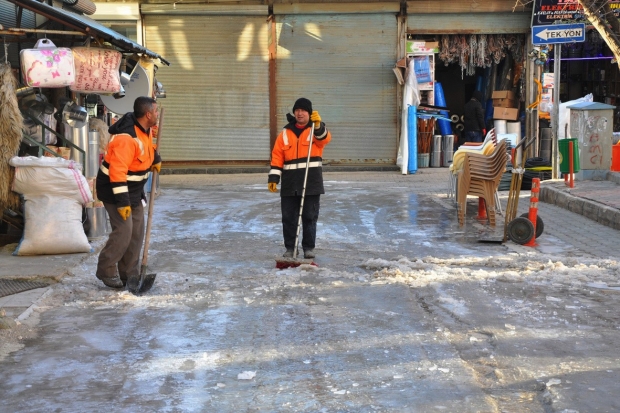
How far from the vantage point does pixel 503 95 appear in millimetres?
22234

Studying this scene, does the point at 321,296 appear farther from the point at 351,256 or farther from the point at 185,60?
the point at 185,60

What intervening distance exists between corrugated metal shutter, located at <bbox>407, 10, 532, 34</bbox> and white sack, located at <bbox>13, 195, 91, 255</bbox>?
13.3 m

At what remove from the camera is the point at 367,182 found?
18.4m

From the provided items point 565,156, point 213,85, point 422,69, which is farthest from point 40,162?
point 422,69

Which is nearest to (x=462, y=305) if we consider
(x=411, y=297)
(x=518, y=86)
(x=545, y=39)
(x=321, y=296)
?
(x=411, y=297)

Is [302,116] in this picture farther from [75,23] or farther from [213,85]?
[213,85]

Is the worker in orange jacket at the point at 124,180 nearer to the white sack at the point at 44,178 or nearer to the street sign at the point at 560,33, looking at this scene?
the white sack at the point at 44,178

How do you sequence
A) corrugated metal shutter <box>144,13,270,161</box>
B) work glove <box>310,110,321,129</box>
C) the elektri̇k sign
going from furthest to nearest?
corrugated metal shutter <box>144,13,270,161</box> → the elektri̇k sign → work glove <box>310,110,321,129</box>

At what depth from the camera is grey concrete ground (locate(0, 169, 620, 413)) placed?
5.03m

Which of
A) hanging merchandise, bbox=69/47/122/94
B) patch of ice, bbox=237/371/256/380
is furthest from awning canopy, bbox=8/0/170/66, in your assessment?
patch of ice, bbox=237/371/256/380

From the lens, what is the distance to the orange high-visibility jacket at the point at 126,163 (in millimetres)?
7801

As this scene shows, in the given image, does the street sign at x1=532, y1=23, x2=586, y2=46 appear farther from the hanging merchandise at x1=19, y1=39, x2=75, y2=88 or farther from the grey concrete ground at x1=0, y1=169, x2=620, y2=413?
the hanging merchandise at x1=19, y1=39, x2=75, y2=88

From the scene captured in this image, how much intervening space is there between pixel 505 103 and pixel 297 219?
46.3ft

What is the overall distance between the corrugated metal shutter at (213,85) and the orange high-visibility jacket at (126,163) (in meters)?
13.2
